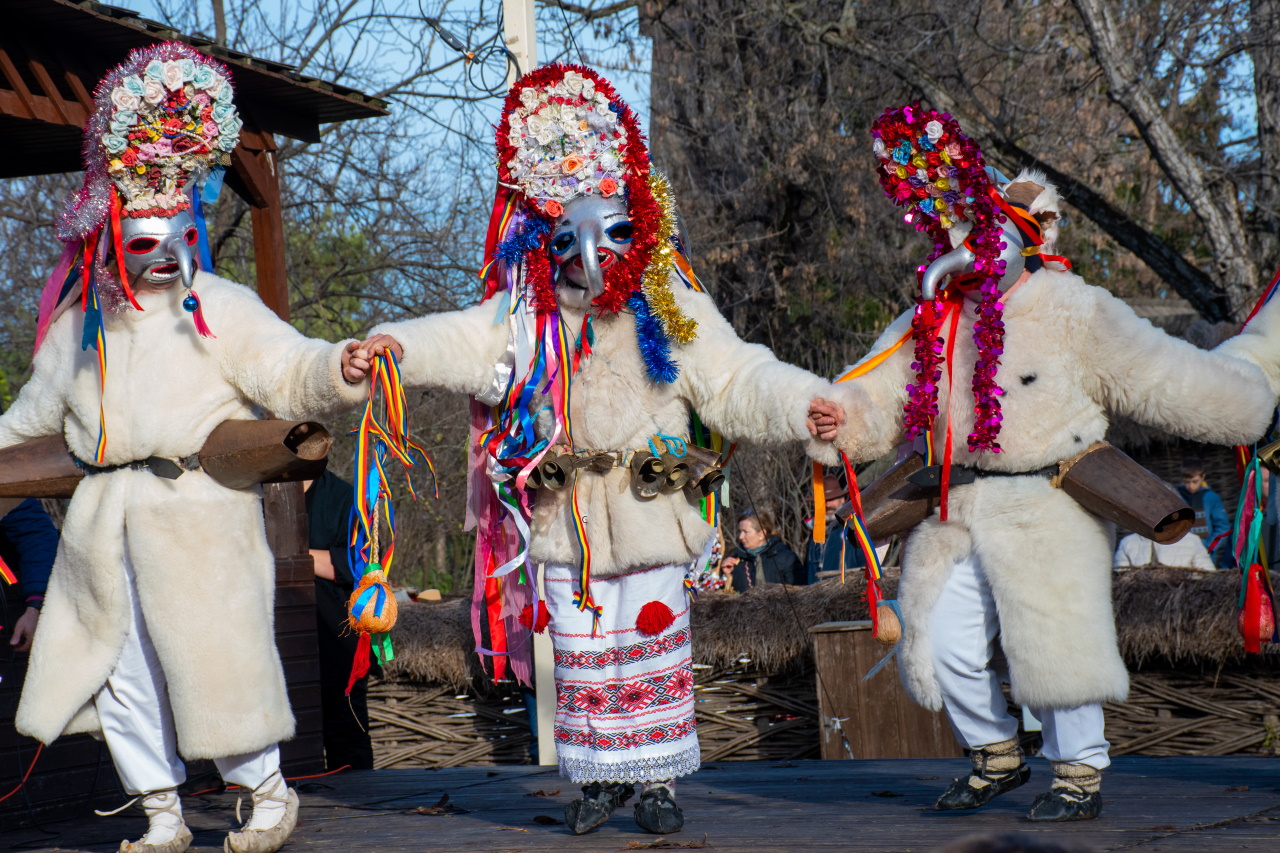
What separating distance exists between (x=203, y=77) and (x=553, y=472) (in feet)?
4.78

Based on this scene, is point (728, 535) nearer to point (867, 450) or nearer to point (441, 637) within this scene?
point (441, 637)

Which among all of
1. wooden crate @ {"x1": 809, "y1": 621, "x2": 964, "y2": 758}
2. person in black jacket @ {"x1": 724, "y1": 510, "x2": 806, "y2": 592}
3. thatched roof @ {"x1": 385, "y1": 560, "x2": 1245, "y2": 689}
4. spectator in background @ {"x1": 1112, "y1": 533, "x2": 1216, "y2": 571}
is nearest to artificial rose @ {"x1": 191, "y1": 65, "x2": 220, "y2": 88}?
wooden crate @ {"x1": 809, "y1": 621, "x2": 964, "y2": 758}

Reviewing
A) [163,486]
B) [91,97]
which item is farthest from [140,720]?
[91,97]

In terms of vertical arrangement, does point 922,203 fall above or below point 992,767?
above

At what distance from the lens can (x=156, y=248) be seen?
353 cm

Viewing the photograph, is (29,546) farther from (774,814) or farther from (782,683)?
(782,683)

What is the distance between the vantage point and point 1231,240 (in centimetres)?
818

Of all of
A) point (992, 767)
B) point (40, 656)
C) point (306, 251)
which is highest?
point (306, 251)

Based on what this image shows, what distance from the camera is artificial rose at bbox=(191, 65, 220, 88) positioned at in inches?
141

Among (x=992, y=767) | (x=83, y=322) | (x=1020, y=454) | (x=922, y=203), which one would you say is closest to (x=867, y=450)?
(x=1020, y=454)

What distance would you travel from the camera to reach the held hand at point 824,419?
3.56 m

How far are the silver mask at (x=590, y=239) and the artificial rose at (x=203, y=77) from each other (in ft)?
3.38

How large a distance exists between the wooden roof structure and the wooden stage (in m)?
2.39

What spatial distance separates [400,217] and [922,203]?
834 centimetres
